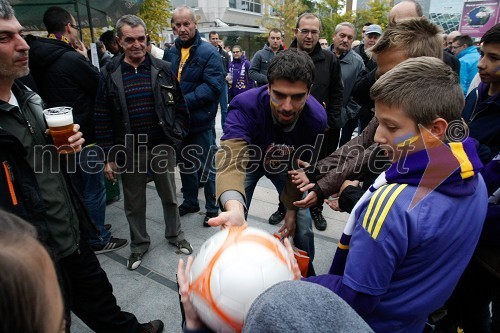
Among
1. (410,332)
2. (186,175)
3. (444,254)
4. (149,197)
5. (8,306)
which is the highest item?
(8,306)

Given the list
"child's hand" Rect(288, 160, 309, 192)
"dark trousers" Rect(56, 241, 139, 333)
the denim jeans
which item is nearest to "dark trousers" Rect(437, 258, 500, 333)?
"child's hand" Rect(288, 160, 309, 192)

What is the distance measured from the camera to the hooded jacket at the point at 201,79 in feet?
12.7

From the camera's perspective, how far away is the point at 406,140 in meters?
1.35

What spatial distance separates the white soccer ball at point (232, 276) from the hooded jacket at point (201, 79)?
286 cm

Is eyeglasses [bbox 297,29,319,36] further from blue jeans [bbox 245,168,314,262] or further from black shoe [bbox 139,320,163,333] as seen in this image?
black shoe [bbox 139,320,163,333]

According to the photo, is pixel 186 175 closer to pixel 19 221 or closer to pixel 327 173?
pixel 327 173

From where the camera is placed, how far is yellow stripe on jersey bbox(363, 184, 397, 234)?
3.90 ft

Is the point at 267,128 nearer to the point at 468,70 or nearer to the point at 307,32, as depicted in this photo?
A: the point at 307,32

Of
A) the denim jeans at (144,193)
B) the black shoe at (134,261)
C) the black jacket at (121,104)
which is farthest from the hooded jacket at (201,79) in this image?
the black shoe at (134,261)

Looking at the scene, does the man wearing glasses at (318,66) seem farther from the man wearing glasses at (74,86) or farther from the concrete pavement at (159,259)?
the man wearing glasses at (74,86)

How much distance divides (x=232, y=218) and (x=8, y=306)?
4.07ft

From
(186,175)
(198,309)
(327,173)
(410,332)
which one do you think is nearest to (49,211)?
(198,309)

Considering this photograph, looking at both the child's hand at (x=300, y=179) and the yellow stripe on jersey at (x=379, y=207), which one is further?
the child's hand at (x=300, y=179)

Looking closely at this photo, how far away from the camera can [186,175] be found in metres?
4.25
